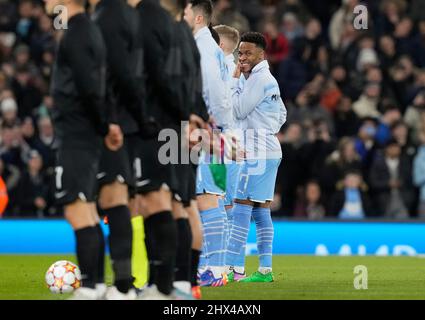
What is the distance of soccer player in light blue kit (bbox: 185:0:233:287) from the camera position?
1158cm

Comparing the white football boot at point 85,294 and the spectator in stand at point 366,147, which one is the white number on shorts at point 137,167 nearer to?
the white football boot at point 85,294

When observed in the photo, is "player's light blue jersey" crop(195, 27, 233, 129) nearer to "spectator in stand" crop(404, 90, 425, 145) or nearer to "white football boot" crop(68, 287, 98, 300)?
"white football boot" crop(68, 287, 98, 300)

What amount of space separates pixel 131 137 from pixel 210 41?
2330mm

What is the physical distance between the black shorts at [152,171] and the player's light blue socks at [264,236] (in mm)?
3266

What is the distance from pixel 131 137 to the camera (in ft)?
31.7

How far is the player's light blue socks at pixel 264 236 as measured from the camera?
12750 millimetres

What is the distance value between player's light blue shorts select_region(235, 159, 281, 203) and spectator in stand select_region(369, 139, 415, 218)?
23.7 feet

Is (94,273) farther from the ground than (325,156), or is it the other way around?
(325,156)

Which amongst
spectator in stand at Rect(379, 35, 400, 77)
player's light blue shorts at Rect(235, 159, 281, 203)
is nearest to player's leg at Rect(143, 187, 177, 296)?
player's light blue shorts at Rect(235, 159, 281, 203)

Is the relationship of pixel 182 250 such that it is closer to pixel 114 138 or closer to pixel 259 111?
pixel 114 138

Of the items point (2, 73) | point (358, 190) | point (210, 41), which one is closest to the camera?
point (210, 41)
